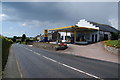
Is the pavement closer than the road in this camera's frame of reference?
No

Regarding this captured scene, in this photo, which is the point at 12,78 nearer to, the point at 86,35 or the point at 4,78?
the point at 4,78

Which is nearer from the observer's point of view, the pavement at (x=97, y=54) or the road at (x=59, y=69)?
the road at (x=59, y=69)

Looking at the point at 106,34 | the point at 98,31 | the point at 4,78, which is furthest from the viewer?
the point at 106,34

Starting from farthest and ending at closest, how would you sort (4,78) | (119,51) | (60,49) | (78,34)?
(78,34) < (60,49) < (119,51) < (4,78)

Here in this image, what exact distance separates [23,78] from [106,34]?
118ft

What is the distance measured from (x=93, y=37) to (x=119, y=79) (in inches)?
1263

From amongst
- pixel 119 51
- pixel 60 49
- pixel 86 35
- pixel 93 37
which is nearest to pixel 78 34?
pixel 86 35

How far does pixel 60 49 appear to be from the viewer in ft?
92.2

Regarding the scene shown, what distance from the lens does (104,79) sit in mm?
7395

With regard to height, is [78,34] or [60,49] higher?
[78,34]

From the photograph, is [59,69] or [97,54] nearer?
[59,69]

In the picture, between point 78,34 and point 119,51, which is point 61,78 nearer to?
point 119,51

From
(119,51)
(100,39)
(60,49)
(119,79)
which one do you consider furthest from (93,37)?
(119,79)

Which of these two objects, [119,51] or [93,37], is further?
[93,37]
